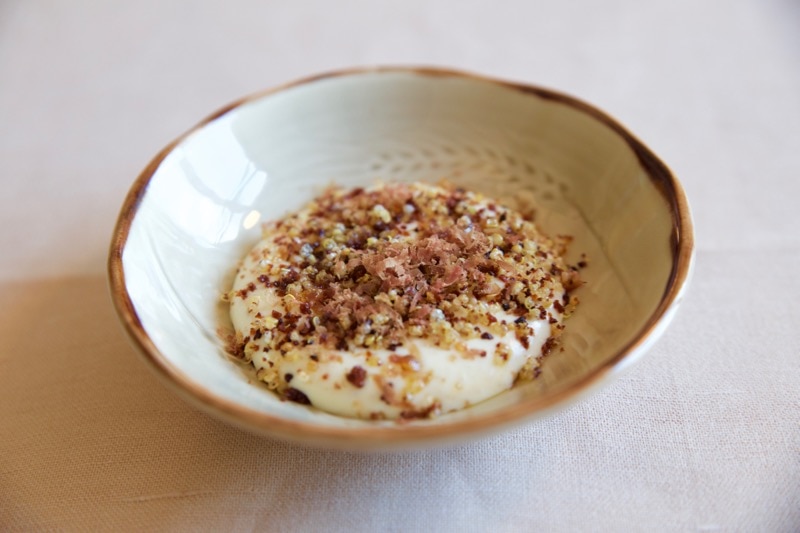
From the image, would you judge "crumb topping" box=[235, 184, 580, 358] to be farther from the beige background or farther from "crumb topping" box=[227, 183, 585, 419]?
the beige background

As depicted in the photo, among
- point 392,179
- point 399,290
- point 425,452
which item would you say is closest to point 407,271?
point 399,290

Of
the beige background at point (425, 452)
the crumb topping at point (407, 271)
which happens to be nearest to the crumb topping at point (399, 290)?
the crumb topping at point (407, 271)

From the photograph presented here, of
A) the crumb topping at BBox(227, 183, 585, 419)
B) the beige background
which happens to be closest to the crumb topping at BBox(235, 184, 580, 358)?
the crumb topping at BBox(227, 183, 585, 419)

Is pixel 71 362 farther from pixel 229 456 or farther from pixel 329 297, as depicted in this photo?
pixel 329 297

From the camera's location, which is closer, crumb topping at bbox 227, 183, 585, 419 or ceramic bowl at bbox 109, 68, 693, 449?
ceramic bowl at bbox 109, 68, 693, 449

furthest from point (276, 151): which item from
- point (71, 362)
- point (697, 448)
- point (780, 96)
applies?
point (780, 96)

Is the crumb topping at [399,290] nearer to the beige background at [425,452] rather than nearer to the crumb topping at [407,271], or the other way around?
the crumb topping at [407,271]
